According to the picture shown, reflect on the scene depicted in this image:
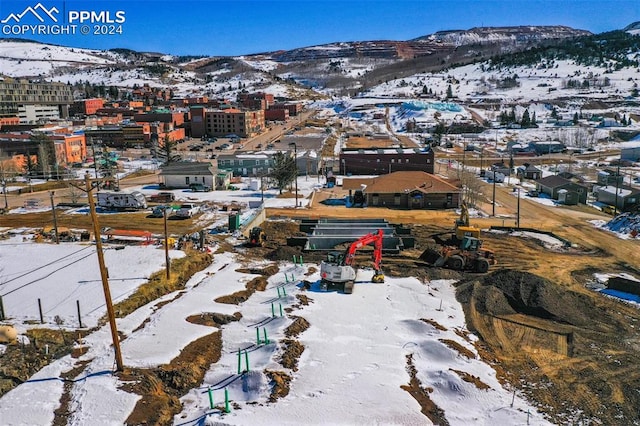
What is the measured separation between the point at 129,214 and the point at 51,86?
97.0 metres

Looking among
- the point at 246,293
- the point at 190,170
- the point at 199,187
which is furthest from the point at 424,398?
the point at 190,170

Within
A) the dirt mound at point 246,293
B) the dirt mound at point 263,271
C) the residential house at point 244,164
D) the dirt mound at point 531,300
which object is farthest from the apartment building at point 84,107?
the dirt mound at point 531,300

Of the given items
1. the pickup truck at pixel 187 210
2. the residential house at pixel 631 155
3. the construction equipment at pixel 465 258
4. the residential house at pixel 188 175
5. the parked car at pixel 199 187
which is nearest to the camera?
the construction equipment at pixel 465 258

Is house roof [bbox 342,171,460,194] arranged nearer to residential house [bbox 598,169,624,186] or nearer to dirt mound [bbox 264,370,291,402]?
residential house [bbox 598,169,624,186]

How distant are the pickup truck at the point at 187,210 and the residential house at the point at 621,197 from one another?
104ft

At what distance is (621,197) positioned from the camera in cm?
3797

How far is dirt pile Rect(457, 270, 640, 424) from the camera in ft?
40.8

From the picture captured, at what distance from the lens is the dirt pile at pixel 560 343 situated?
12430 millimetres

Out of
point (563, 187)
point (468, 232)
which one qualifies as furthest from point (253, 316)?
point (563, 187)

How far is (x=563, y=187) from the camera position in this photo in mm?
40281

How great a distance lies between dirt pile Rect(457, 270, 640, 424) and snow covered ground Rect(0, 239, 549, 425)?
824mm

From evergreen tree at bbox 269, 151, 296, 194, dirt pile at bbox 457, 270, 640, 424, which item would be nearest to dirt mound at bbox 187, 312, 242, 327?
dirt pile at bbox 457, 270, 640, 424

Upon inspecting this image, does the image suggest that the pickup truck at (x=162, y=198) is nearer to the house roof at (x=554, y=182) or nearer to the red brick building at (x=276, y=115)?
the house roof at (x=554, y=182)

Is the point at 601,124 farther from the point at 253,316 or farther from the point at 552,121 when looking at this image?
the point at 253,316
